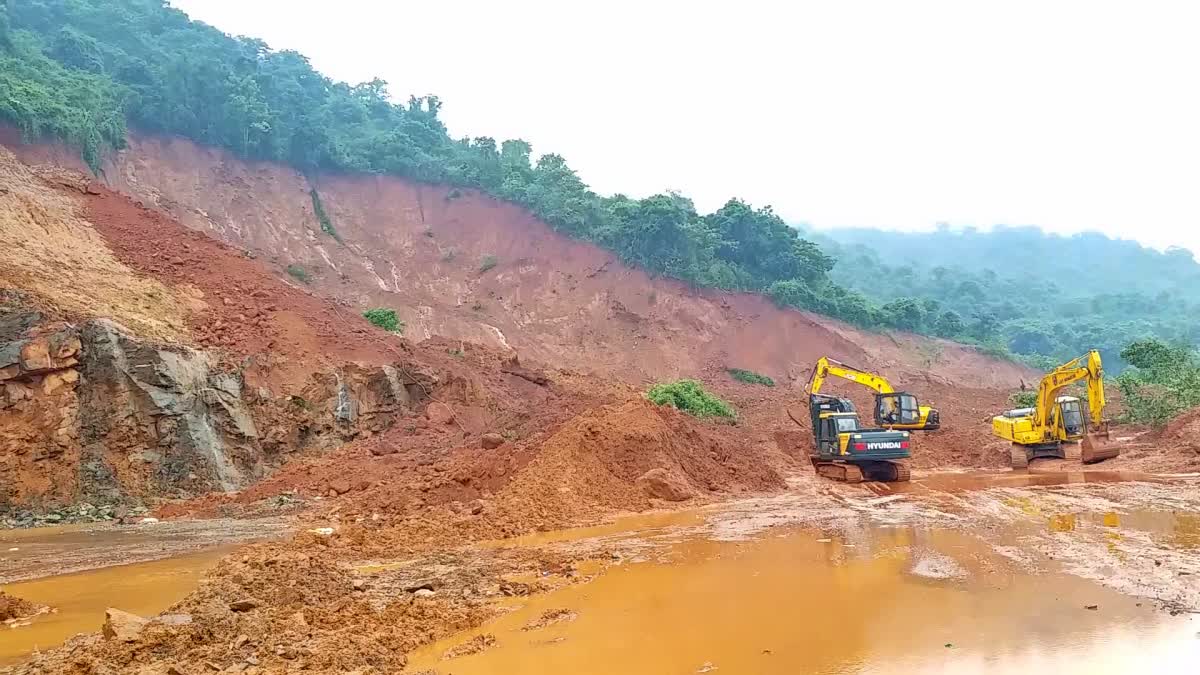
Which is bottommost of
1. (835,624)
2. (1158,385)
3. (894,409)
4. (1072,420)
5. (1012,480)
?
(1012,480)

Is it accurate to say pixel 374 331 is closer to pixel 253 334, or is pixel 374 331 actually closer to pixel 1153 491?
pixel 253 334

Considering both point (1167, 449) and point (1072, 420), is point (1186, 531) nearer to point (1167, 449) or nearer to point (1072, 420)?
point (1072, 420)

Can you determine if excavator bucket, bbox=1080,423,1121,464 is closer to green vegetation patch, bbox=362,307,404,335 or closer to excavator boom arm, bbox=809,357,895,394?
excavator boom arm, bbox=809,357,895,394

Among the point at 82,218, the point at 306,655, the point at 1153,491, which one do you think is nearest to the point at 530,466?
the point at 306,655

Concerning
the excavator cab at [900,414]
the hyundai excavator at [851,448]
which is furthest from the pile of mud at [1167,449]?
the hyundai excavator at [851,448]

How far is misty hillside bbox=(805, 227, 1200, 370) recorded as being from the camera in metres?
57.6

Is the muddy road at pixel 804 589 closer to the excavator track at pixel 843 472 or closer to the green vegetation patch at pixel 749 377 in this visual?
the excavator track at pixel 843 472

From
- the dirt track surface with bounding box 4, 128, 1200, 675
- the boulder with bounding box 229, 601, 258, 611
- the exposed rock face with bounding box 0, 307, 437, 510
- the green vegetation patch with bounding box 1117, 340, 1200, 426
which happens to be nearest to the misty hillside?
the green vegetation patch with bounding box 1117, 340, 1200, 426

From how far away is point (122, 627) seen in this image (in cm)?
518

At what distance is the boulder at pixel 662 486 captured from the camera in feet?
42.0

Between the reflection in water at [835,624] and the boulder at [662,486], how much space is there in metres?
4.42

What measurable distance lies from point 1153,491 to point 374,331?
18.2 metres

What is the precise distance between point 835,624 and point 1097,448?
14.5 m

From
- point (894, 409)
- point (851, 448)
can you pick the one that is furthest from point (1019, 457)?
point (851, 448)
